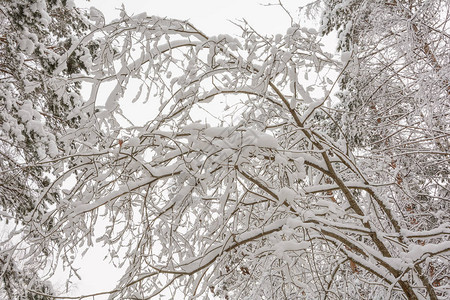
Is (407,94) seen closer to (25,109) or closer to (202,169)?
(202,169)

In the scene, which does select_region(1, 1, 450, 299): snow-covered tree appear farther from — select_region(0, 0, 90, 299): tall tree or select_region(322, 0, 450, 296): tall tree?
select_region(0, 0, 90, 299): tall tree

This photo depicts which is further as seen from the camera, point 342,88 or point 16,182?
point 342,88

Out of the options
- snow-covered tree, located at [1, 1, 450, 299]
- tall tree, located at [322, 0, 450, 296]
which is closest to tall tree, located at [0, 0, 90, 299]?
snow-covered tree, located at [1, 1, 450, 299]

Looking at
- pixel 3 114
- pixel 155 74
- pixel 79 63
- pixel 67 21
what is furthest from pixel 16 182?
pixel 155 74

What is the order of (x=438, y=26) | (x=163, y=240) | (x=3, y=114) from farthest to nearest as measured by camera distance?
(x=3, y=114) → (x=438, y=26) → (x=163, y=240)

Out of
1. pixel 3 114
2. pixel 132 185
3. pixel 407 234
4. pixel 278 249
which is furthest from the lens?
pixel 3 114

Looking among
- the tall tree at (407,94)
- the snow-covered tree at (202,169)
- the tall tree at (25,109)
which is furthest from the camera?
the tall tree at (25,109)

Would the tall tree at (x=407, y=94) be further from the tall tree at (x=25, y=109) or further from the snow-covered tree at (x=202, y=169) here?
the tall tree at (x=25, y=109)

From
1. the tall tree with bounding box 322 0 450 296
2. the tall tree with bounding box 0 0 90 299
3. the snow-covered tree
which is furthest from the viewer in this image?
the tall tree with bounding box 0 0 90 299

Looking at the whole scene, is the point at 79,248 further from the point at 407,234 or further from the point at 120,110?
the point at 407,234

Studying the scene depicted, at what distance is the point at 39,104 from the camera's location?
6812 mm

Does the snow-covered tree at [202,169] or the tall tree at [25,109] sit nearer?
the snow-covered tree at [202,169]

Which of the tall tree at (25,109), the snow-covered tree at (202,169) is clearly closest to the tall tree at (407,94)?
the snow-covered tree at (202,169)

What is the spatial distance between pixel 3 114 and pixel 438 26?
20.5 ft
